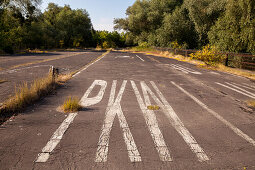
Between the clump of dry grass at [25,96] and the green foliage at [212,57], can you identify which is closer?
the clump of dry grass at [25,96]

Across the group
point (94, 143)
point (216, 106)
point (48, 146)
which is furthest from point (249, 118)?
point (48, 146)

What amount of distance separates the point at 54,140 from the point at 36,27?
156 feet

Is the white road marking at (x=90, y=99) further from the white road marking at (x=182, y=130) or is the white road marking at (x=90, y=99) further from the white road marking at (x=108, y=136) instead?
the white road marking at (x=182, y=130)

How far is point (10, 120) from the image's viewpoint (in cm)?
405

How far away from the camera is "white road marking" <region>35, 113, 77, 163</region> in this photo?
9.12 ft

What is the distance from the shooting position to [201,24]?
2617cm

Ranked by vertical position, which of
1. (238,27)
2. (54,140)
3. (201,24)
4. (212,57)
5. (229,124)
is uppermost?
(201,24)

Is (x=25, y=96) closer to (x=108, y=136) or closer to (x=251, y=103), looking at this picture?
(x=108, y=136)

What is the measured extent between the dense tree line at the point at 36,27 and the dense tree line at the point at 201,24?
23.6 metres

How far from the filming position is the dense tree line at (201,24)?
48.9ft

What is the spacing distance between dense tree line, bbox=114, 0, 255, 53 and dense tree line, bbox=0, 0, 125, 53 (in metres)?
23.6

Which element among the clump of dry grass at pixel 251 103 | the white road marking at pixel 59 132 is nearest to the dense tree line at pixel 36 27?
the white road marking at pixel 59 132

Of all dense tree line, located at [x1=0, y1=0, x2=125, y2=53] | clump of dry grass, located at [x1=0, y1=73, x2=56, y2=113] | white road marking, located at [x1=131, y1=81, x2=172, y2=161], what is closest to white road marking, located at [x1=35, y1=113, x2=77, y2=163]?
clump of dry grass, located at [x1=0, y1=73, x2=56, y2=113]

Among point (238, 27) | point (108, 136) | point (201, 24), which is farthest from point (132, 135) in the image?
point (201, 24)
